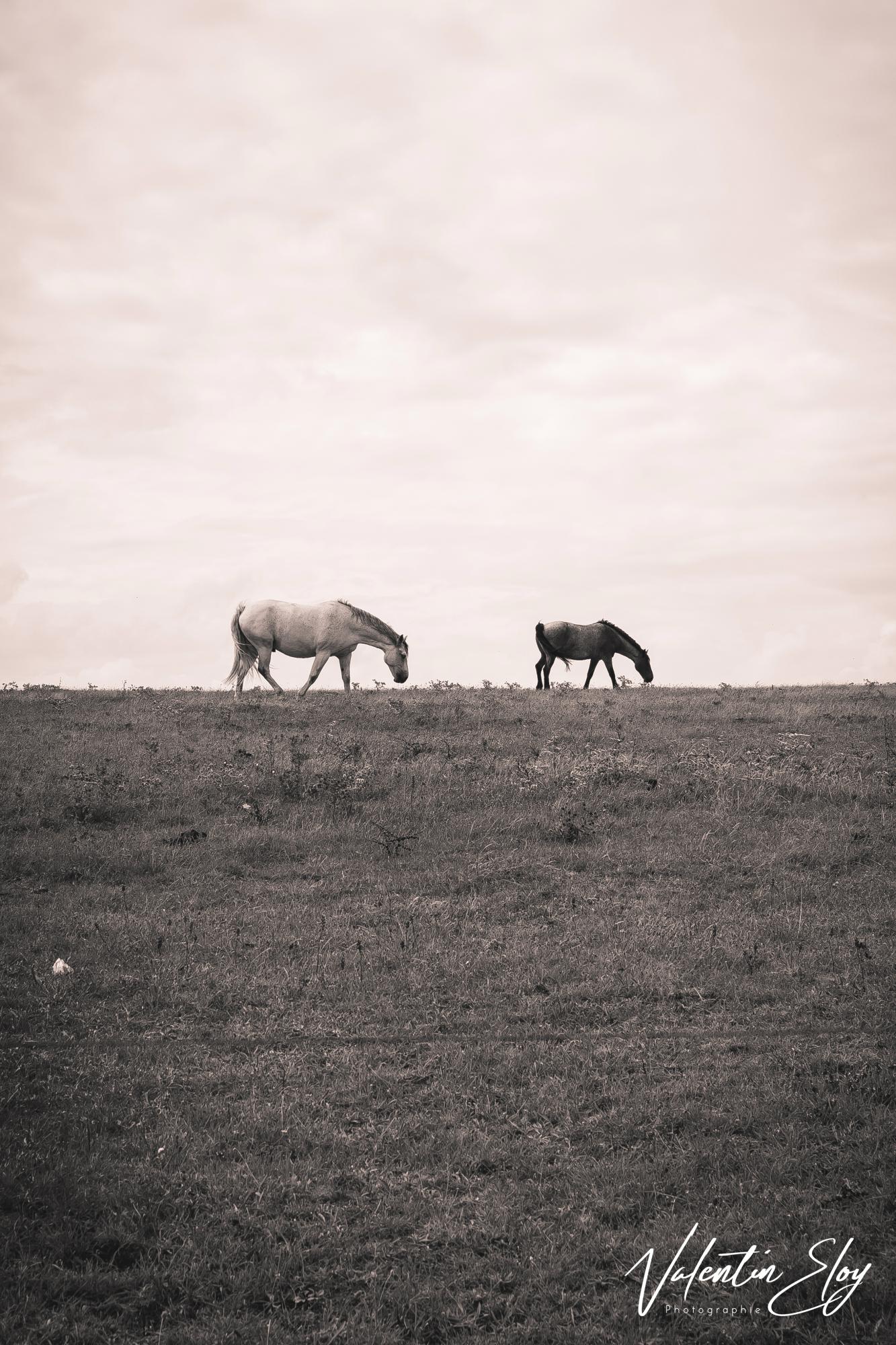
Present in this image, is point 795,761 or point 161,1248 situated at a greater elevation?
point 795,761

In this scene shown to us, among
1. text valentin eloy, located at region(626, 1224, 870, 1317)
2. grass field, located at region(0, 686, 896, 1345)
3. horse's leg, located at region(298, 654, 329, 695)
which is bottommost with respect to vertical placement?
text valentin eloy, located at region(626, 1224, 870, 1317)

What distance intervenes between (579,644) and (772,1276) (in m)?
24.8

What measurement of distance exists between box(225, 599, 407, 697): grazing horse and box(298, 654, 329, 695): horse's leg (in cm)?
2

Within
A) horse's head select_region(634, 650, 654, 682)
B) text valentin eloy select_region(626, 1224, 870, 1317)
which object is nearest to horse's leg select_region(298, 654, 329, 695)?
horse's head select_region(634, 650, 654, 682)

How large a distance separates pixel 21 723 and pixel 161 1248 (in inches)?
674

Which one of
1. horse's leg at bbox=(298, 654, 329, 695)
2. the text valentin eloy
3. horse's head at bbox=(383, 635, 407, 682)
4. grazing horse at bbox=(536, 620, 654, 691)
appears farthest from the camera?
grazing horse at bbox=(536, 620, 654, 691)

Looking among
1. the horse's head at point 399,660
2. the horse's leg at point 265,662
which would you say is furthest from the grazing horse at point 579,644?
the horse's leg at point 265,662

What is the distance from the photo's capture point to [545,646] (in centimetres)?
2995

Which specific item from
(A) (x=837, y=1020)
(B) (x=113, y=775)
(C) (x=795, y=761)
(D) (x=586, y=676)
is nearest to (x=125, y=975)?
(A) (x=837, y=1020)

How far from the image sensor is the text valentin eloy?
197 inches

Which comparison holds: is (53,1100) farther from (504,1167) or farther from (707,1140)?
(707,1140)

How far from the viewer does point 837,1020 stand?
27.7 ft

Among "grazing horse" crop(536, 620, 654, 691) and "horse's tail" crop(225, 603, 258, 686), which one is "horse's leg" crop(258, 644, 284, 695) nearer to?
"horse's tail" crop(225, 603, 258, 686)

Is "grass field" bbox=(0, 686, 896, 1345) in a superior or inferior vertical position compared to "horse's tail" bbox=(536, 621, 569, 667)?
inferior
